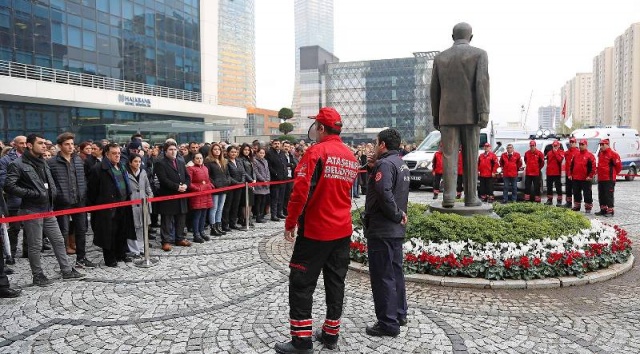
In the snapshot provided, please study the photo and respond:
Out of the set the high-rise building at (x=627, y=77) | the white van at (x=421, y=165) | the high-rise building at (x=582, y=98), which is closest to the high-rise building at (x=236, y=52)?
the high-rise building at (x=627, y=77)

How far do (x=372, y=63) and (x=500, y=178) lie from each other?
93.0 metres

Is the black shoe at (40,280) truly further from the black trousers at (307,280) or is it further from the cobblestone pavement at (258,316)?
the black trousers at (307,280)

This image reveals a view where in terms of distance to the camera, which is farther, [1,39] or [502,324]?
[1,39]

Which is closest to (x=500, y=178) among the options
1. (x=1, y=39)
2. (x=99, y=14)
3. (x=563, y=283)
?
(x=563, y=283)

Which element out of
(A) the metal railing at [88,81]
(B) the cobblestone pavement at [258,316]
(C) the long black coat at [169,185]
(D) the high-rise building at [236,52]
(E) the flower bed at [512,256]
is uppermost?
(D) the high-rise building at [236,52]

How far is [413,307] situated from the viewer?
5.03m

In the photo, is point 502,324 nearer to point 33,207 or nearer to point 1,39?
point 33,207

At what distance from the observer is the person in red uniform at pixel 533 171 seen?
1362 centimetres

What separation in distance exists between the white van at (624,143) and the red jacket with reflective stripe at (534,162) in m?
10.3

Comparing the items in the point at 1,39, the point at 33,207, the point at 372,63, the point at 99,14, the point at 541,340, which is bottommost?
the point at 541,340

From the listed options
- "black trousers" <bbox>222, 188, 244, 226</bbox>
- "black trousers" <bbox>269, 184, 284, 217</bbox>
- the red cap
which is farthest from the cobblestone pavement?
"black trousers" <bbox>269, 184, 284, 217</bbox>

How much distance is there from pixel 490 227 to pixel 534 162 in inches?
319

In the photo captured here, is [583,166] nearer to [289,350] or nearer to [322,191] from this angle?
[322,191]

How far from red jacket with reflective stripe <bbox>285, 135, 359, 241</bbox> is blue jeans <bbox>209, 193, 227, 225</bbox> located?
19.4 feet
